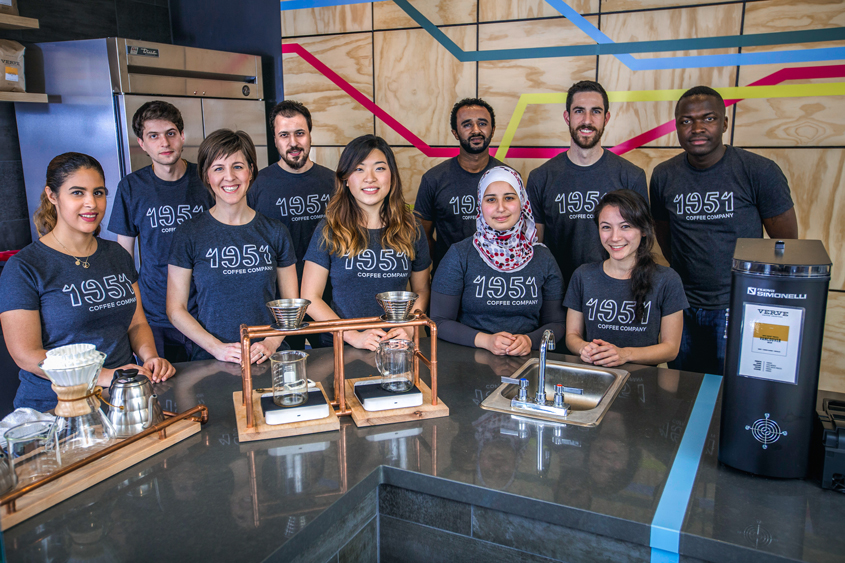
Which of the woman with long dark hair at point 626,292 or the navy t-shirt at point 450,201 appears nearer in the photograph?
the woman with long dark hair at point 626,292

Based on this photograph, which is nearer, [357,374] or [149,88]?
[357,374]

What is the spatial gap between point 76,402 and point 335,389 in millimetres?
584

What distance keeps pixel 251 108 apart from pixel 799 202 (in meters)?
3.38

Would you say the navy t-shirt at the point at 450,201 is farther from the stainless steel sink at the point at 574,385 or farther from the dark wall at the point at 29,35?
the dark wall at the point at 29,35

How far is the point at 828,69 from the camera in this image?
10.3 ft

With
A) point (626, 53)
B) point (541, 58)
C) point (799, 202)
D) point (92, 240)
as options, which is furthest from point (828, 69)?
point (92, 240)

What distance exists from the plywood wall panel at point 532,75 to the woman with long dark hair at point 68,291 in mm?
2504

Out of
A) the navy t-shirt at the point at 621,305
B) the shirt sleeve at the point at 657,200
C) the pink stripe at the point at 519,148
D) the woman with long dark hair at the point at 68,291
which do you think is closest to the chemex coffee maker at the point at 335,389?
the woman with long dark hair at the point at 68,291

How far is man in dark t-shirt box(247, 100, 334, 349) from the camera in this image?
323cm

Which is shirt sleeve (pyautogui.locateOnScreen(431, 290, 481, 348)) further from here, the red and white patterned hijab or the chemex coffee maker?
the chemex coffee maker

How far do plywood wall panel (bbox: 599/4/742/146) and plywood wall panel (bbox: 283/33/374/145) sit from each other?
159 centimetres

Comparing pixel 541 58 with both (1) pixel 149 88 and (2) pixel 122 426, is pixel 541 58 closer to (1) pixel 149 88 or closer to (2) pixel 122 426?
(1) pixel 149 88

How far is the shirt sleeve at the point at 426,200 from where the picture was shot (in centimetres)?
341

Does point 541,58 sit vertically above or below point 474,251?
above
